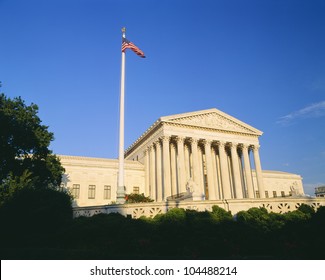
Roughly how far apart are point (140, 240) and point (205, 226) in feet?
14.2

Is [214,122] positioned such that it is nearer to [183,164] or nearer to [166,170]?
[183,164]

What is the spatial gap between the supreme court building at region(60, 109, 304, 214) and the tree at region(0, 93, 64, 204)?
18.3m

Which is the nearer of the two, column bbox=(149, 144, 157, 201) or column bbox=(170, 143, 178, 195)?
column bbox=(170, 143, 178, 195)

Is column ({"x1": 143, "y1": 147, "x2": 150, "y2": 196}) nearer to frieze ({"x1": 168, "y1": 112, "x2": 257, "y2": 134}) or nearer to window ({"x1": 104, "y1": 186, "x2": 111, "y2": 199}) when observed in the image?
window ({"x1": 104, "y1": 186, "x2": 111, "y2": 199})

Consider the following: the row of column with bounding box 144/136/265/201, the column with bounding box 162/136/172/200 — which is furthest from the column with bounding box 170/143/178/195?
the column with bounding box 162/136/172/200

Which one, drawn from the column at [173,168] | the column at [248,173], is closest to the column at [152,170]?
the column at [173,168]

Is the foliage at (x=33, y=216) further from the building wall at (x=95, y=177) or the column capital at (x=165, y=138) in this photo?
the building wall at (x=95, y=177)

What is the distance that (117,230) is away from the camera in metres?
16.6

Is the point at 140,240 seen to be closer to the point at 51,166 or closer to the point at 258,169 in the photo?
the point at 51,166

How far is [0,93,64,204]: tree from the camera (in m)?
32.1

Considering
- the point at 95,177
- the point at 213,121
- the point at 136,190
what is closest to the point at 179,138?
the point at 213,121

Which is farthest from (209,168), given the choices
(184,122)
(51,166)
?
(51,166)

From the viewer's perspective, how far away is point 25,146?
1356 inches

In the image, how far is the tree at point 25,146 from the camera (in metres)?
32.1
